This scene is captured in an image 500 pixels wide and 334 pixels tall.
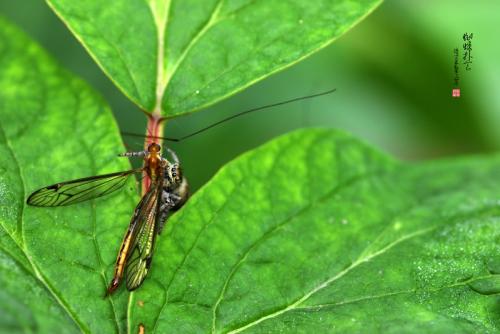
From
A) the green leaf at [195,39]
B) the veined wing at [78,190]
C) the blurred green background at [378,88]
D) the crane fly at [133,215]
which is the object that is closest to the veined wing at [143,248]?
the crane fly at [133,215]

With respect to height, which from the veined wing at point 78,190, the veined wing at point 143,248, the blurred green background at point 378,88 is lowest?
the blurred green background at point 378,88

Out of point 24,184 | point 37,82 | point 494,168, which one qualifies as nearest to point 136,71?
point 37,82

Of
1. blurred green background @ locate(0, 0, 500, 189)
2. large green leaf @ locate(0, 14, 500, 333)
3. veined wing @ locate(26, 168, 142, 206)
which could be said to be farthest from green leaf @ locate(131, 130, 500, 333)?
blurred green background @ locate(0, 0, 500, 189)

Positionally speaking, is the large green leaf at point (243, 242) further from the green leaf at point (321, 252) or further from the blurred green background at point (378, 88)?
the blurred green background at point (378, 88)

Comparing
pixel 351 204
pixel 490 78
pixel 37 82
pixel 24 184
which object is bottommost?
pixel 490 78

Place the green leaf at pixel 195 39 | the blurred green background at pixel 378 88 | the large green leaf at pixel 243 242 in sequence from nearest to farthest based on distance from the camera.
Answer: the large green leaf at pixel 243 242 → the green leaf at pixel 195 39 → the blurred green background at pixel 378 88

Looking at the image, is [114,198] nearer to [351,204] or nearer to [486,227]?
[351,204]
